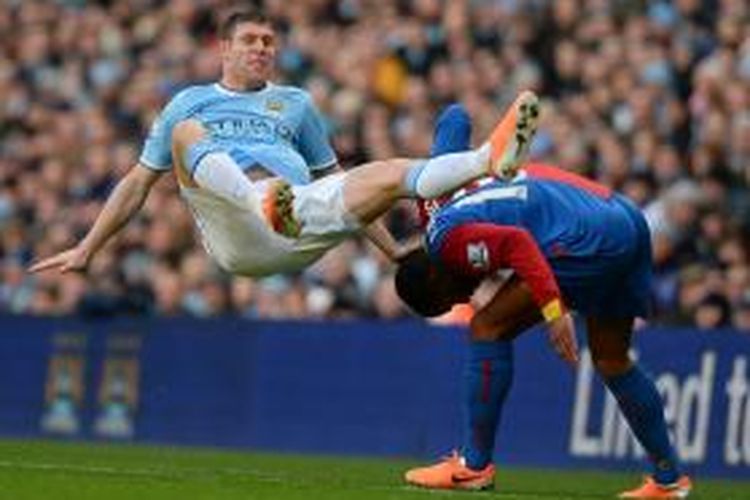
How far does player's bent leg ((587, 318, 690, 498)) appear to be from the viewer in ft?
48.4

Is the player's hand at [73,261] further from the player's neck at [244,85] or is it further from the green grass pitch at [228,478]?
the player's neck at [244,85]

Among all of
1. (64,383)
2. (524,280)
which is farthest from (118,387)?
(524,280)

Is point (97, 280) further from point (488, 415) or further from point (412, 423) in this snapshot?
point (488, 415)

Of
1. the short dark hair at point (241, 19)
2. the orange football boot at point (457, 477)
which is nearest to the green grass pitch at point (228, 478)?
the orange football boot at point (457, 477)

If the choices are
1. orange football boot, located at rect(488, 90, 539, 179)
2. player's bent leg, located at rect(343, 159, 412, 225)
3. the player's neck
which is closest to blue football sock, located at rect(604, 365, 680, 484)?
orange football boot, located at rect(488, 90, 539, 179)

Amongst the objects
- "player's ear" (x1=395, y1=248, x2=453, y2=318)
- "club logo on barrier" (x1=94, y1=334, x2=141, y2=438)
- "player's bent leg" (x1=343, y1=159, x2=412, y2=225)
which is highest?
"player's bent leg" (x1=343, y1=159, x2=412, y2=225)

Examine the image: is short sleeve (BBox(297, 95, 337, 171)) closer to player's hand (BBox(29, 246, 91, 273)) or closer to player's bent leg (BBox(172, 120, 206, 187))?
player's bent leg (BBox(172, 120, 206, 187))

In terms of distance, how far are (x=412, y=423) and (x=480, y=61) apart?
4098 mm

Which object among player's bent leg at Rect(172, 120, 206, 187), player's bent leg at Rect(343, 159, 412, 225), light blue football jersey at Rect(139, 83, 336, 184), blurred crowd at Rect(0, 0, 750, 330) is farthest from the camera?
blurred crowd at Rect(0, 0, 750, 330)

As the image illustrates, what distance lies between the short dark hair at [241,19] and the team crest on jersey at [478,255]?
2401 millimetres

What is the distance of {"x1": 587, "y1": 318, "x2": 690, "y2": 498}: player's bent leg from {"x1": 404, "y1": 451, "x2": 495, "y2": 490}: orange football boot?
2.56ft

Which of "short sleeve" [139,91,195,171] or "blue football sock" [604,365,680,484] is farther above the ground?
"short sleeve" [139,91,195,171]

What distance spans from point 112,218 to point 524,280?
2.99m

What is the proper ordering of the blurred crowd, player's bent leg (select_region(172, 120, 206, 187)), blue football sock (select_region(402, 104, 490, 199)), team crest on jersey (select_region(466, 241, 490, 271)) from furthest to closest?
the blurred crowd, player's bent leg (select_region(172, 120, 206, 187)), team crest on jersey (select_region(466, 241, 490, 271)), blue football sock (select_region(402, 104, 490, 199))
